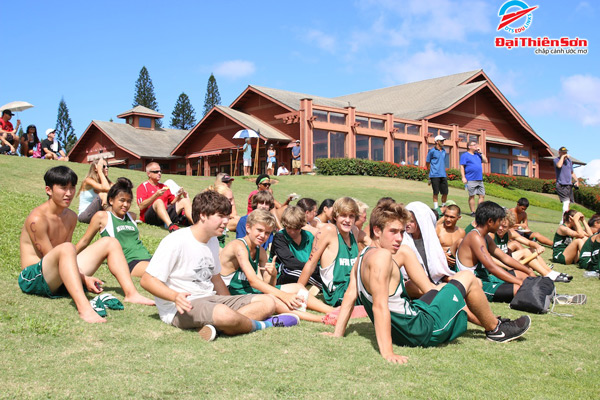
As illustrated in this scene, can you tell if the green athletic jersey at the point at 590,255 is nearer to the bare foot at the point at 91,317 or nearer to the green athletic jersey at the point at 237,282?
the green athletic jersey at the point at 237,282

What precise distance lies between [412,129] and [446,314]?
3087 cm

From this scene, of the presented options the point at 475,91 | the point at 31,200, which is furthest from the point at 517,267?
the point at 475,91

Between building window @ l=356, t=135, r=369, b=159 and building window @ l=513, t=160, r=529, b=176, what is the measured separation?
1568 centimetres

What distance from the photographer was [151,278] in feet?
15.4

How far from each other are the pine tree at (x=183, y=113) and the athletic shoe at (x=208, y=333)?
74.5m

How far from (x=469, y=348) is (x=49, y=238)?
4321 millimetres

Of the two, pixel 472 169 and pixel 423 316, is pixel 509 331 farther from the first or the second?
pixel 472 169

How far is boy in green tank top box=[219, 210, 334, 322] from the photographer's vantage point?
574 centimetres

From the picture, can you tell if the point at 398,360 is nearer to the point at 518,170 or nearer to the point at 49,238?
the point at 49,238

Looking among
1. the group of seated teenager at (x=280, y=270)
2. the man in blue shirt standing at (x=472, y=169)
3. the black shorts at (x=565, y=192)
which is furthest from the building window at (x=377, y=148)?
the group of seated teenager at (x=280, y=270)

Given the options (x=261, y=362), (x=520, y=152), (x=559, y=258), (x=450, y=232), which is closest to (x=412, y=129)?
(x=520, y=152)

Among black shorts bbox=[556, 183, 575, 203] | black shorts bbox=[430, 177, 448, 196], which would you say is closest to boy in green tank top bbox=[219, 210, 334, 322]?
black shorts bbox=[430, 177, 448, 196]

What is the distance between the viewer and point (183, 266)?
4895 millimetres

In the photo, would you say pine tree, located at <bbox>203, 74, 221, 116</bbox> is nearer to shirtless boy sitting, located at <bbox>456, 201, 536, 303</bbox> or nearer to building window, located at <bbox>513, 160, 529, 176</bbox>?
building window, located at <bbox>513, 160, 529, 176</bbox>
